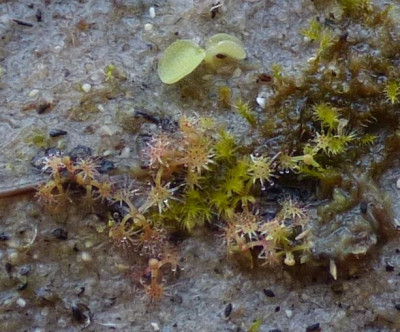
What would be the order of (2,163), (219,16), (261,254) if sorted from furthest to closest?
1. (219,16)
2. (2,163)
3. (261,254)

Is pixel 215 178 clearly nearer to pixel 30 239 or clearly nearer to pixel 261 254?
pixel 261 254

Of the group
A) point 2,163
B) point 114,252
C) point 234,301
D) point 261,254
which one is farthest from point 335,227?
point 2,163

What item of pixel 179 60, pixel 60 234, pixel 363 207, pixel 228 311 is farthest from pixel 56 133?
pixel 363 207

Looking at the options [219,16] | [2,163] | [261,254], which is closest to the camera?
[261,254]

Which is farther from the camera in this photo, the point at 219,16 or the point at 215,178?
the point at 219,16

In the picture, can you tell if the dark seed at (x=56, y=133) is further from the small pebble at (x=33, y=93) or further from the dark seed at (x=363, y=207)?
the dark seed at (x=363, y=207)

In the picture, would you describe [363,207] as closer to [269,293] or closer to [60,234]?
[269,293]

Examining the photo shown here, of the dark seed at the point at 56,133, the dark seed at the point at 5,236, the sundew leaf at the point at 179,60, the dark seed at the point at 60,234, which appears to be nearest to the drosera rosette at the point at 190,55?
the sundew leaf at the point at 179,60

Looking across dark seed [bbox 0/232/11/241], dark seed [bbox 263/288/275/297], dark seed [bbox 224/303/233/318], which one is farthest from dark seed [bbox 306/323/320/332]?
dark seed [bbox 0/232/11/241]
